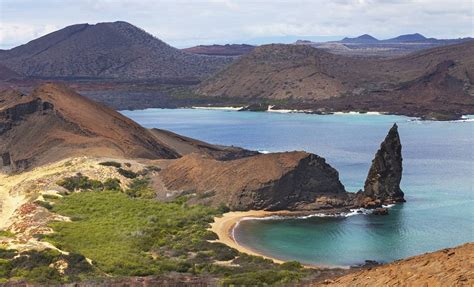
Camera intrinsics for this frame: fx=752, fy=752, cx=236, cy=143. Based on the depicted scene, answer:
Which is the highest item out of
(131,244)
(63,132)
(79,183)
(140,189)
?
(63,132)

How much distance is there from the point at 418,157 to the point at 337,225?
5234cm

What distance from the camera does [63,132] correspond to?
101000 mm

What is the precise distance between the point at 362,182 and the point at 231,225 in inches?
1177

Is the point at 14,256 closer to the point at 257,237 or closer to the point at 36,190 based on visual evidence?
the point at 257,237

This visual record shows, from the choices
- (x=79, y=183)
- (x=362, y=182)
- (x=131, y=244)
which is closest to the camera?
(x=131, y=244)

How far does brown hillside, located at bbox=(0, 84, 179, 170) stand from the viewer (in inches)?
3703

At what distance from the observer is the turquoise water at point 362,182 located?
61.0 m

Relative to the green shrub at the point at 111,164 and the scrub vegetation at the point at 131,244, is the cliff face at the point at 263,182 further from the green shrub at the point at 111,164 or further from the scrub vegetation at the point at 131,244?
the green shrub at the point at 111,164

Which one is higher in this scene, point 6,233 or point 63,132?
point 63,132

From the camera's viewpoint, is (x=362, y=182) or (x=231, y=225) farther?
(x=362, y=182)

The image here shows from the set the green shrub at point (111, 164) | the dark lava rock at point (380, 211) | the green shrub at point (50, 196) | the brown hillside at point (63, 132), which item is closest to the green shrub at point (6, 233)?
the green shrub at point (50, 196)

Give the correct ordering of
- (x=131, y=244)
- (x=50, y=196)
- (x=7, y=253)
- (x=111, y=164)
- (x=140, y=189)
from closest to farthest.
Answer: (x=7, y=253)
(x=131, y=244)
(x=50, y=196)
(x=140, y=189)
(x=111, y=164)

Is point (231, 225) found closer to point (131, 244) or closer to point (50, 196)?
point (131, 244)

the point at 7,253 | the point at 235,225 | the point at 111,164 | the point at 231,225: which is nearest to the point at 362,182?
the point at 235,225
